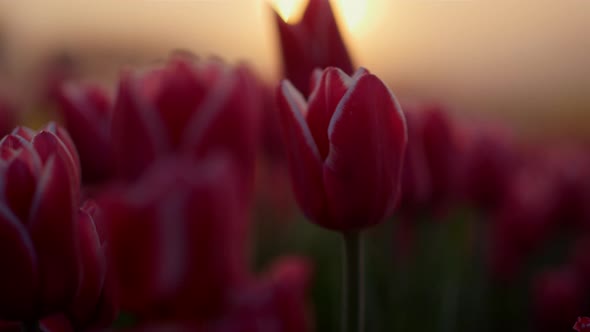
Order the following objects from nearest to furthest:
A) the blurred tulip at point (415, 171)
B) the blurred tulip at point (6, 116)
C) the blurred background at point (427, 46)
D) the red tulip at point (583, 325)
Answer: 1. the red tulip at point (583, 325)
2. the blurred tulip at point (415, 171)
3. the blurred tulip at point (6, 116)
4. the blurred background at point (427, 46)

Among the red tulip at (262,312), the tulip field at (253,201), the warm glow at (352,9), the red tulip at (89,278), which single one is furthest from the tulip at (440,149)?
the red tulip at (89,278)

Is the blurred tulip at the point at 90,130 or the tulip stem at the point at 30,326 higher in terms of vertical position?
the tulip stem at the point at 30,326

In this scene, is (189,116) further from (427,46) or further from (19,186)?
(427,46)

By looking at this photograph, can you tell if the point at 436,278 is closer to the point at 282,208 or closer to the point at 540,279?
the point at 540,279

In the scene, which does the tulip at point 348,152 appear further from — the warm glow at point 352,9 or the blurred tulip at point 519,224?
the blurred tulip at point 519,224

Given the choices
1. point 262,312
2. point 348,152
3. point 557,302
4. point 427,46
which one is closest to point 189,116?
point 262,312

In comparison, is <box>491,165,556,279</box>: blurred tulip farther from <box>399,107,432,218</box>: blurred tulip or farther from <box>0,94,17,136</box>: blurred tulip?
<box>0,94,17,136</box>: blurred tulip

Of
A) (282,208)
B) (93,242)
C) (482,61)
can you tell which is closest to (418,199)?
(93,242)

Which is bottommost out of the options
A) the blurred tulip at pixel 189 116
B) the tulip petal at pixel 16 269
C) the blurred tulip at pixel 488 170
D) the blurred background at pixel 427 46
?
the blurred background at pixel 427 46
